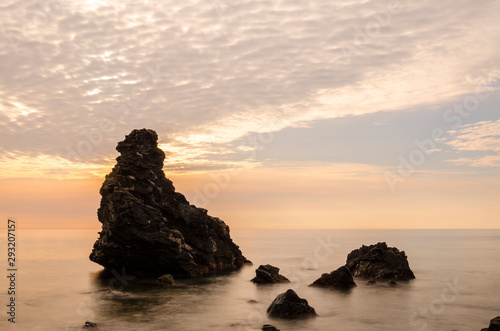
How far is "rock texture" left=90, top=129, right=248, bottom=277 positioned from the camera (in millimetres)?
49531

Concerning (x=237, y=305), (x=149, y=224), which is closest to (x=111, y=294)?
(x=149, y=224)

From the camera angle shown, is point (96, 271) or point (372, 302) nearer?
point (372, 302)

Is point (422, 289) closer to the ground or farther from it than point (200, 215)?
closer to the ground

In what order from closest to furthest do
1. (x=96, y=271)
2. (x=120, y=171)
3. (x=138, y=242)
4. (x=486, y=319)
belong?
(x=486, y=319) < (x=138, y=242) < (x=120, y=171) < (x=96, y=271)

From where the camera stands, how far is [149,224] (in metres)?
49.8

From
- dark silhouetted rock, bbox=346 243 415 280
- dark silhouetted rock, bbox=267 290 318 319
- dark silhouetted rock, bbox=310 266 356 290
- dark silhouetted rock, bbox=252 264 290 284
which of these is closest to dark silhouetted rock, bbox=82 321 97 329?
dark silhouetted rock, bbox=267 290 318 319

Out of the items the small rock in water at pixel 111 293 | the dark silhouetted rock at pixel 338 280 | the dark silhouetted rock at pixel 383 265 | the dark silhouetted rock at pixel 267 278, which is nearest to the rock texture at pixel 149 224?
the small rock in water at pixel 111 293

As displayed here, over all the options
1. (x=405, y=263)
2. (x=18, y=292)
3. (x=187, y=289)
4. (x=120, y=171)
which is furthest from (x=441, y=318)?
(x=18, y=292)

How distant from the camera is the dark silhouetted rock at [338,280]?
46.0 m

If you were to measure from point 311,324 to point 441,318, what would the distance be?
12.4m

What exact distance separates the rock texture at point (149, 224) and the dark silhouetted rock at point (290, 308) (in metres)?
21.9

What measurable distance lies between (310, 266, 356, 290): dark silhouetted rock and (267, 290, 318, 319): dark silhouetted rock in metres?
14.6

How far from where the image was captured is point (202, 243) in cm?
5778

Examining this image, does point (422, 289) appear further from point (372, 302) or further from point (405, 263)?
point (372, 302)
